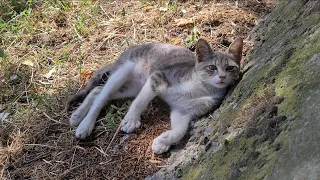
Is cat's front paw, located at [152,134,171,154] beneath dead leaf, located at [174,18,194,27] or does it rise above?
beneath

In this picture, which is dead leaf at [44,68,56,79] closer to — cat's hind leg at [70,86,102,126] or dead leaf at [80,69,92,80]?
dead leaf at [80,69,92,80]

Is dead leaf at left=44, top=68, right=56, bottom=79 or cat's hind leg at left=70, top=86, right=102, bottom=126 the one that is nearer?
cat's hind leg at left=70, top=86, right=102, bottom=126

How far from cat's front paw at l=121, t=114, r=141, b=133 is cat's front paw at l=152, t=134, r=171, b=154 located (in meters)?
0.32

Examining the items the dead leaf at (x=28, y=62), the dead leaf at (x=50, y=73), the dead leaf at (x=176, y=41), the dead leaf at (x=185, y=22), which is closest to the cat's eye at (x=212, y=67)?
the dead leaf at (x=176, y=41)

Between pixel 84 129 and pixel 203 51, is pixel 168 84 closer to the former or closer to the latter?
pixel 203 51

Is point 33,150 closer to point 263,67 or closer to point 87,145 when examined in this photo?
point 87,145

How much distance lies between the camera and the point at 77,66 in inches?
177

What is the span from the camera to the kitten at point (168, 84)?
3359mm

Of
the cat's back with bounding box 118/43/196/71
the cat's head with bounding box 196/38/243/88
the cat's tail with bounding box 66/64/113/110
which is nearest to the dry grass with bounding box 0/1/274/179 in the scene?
the cat's tail with bounding box 66/64/113/110

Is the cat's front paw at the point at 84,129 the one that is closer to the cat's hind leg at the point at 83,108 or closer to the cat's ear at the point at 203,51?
the cat's hind leg at the point at 83,108

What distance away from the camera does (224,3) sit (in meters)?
5.06

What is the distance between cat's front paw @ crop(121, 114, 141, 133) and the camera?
3.40 metres

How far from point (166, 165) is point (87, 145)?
803 millimetres

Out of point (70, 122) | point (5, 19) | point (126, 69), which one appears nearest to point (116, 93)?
point (126, 69)
